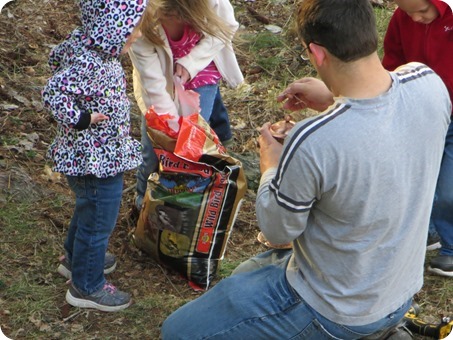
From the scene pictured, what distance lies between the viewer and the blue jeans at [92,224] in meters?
3.56

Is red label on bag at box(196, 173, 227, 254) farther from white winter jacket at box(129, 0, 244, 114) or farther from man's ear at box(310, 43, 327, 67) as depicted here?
man's ear at box(310, 43, 327, 67)

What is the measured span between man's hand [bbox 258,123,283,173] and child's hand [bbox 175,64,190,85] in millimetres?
1183

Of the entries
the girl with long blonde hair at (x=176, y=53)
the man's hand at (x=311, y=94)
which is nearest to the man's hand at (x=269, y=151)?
the man's hand at (x=311, y=94)

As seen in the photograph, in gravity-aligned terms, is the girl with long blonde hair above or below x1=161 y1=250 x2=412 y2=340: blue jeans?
above

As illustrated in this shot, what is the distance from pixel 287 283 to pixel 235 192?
41.1 inches

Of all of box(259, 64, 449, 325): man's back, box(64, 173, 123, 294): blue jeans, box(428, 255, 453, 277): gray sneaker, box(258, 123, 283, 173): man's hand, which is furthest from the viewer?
box(428, 255, 453, 277): gray sneaker

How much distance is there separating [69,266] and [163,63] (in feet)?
3.63

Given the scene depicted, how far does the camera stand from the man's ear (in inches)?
106

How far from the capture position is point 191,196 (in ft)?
13.1

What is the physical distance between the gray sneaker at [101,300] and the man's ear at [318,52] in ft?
5.64

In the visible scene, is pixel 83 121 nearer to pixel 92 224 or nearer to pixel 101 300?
pixel 92 224

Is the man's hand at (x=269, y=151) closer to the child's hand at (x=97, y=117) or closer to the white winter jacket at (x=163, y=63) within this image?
the child's hand at (x=97, y=117)

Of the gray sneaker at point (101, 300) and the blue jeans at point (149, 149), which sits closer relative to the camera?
the gray sneaker at point (101, 300)

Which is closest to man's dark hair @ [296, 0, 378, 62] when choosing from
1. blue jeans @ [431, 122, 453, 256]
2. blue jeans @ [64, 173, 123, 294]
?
blue jeans @ [64, 173, 123, 294]
